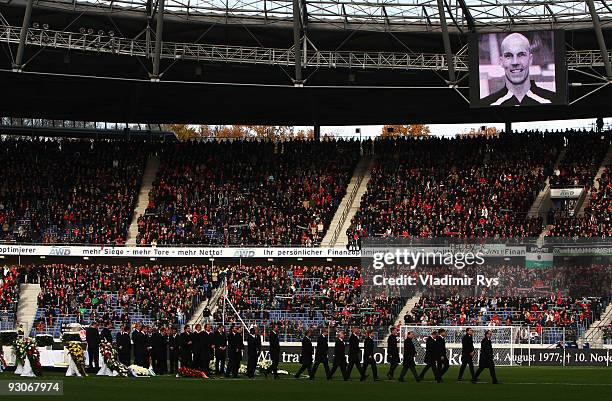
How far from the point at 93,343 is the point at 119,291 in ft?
53.4

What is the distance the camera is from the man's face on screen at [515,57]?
46.2 meters

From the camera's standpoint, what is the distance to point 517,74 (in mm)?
46219

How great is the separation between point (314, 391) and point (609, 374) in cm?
1263

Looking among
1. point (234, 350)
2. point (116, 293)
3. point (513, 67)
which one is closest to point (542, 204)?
point (513, 67)

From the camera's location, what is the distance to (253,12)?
163 ft

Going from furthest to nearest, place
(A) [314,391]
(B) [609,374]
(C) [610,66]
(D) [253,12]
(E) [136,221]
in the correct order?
(E) [136,221]
(D) [253,12]
(C) [610,66]
(B) [609,374]
(A) [314,391]

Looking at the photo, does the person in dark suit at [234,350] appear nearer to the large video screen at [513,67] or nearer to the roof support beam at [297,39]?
the roof support beam at [297,39]

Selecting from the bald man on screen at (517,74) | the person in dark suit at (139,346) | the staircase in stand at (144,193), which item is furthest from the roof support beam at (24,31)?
the bald man on screen at (517,74)

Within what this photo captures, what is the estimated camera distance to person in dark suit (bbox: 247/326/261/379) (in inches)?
1204

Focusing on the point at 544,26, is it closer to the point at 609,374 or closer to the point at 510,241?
the point at 510,241

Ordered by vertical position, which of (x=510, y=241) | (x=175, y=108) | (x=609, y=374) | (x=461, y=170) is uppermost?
(x=175, y=108)

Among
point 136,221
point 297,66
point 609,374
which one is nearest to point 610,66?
point 297,66

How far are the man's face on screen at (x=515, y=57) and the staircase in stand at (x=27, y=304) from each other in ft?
73.9

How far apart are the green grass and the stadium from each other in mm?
2942
